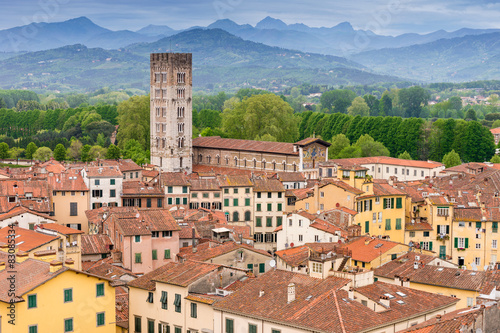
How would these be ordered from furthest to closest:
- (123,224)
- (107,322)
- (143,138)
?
1. (143,138)
2. (123,224)
3. (107,322)

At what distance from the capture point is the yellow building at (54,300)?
35.2 meters

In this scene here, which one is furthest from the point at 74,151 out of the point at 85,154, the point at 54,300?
the point at 54,300

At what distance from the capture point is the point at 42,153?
443ft

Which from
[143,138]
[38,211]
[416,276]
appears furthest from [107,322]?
[143,138]

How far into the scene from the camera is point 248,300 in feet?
122

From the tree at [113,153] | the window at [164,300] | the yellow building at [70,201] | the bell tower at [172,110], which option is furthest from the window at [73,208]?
the tree at [113,153]

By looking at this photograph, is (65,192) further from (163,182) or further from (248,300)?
(248,300)

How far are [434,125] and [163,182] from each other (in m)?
64.8

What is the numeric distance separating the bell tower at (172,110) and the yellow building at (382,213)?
47.4 metres

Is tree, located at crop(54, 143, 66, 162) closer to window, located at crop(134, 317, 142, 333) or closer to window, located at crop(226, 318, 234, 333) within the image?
window, located at crop(134, 317, 142, 333)

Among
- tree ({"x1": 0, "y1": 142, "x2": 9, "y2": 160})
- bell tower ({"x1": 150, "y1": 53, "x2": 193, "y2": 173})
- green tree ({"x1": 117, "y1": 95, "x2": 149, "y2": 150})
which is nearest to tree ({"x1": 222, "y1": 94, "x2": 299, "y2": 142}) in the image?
green tree ({"x1": 117, "y1": 95, "x2": 149, "y2": 150})

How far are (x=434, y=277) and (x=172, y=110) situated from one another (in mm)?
66025

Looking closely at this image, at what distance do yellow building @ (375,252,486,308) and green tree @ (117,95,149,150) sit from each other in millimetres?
82926

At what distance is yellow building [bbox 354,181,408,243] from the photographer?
60500mm
